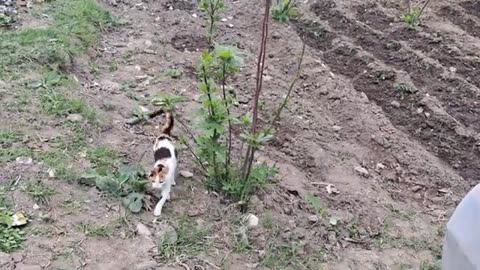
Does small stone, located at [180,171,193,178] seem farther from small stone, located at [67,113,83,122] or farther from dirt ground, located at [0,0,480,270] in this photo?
small stone, located at [67,113,83,122]

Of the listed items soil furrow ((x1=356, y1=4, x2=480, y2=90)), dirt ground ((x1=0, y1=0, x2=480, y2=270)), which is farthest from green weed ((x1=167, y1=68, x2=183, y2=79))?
soil furrow ((x1=356, y1=4, x2=480, y2=90))

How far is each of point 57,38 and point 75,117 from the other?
34.7 inches

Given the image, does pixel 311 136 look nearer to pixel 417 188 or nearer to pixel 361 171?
pixel 361 171

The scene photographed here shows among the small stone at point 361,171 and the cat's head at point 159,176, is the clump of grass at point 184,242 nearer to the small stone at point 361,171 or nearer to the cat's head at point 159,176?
the cat's head at point 159,176

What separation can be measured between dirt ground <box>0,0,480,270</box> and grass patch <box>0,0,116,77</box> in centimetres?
11

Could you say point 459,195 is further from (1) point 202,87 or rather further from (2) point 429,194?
(1) point 202,87

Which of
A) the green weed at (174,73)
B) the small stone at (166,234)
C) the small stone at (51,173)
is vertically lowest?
the green weed at (174,73)

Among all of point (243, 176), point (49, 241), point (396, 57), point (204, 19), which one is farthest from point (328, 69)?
point (49, 241)

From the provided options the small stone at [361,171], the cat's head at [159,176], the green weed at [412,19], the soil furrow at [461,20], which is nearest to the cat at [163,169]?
the cat's head at [159,176]

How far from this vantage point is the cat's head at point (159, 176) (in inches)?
103

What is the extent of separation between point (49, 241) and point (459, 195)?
6.51ft

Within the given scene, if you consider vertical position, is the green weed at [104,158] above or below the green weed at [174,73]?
above

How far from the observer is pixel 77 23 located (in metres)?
4.19

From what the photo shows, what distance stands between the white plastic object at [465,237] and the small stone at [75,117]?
1.87m
